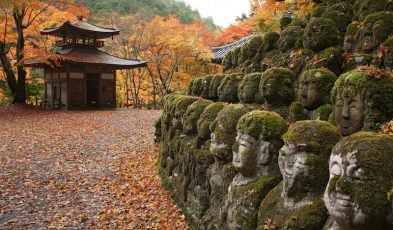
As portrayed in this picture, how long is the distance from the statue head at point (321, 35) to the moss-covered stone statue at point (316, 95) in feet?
6.16

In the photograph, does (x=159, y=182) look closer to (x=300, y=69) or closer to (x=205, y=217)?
(x=205, y=217)

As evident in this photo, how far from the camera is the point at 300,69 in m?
6.89

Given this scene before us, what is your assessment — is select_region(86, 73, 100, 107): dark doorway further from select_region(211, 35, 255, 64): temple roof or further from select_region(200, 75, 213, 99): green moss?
select_region(200, 75, 213, 99): green moss

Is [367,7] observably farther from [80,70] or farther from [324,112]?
[80,70]

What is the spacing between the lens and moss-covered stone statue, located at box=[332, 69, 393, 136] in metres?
3.90

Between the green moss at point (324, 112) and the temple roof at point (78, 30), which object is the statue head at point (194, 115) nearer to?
the green moss at point (324, 112)

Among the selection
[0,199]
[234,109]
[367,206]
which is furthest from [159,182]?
[367,206]

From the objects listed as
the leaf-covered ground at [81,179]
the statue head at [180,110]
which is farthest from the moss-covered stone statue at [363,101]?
the statue head at [180,110]

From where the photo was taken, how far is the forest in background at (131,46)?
2405 cm

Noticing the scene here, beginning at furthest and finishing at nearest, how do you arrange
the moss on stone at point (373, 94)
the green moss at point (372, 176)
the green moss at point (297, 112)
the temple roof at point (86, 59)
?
1. the temple roof at point (86, 59)
2. the green moss at point (297, 112)
3. the moss on stone at point (373, 94)
4. the green moss at point (372, 176)

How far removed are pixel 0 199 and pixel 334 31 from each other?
8.13m

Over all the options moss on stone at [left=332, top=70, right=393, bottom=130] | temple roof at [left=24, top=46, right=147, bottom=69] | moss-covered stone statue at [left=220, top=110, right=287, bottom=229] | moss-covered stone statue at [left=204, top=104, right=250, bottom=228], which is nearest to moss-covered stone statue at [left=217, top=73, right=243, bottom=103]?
moss-covered stone statue at [left=204, top=104, right=250, bottom=228]

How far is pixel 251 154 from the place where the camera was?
164 inches

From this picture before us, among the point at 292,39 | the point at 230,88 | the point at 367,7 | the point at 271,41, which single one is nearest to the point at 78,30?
the point at 271,41
